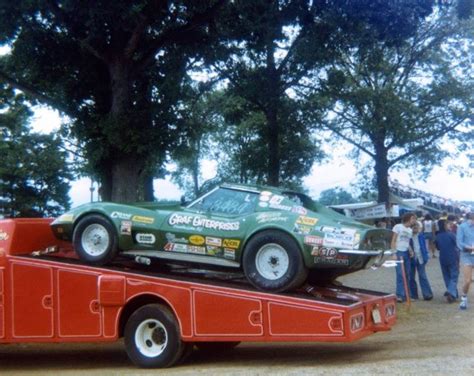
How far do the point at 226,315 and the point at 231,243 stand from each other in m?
0.86

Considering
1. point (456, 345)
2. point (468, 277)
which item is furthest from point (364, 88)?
point (456, 345)

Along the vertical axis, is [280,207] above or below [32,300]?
above

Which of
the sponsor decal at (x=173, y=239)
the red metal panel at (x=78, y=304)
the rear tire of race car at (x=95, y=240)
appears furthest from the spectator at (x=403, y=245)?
the red metal panel at (x=78, y=304)

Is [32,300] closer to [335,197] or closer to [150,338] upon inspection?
[150,338]

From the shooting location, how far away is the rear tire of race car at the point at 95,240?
30.3 ft

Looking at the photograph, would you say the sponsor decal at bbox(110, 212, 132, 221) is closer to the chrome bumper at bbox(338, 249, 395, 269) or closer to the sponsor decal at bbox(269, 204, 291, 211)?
the sponsor decal at bbox(269, 204, 291, 211)

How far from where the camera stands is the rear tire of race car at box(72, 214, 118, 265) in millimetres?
9227

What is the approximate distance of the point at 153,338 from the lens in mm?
8898

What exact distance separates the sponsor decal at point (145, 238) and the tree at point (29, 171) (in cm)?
2151

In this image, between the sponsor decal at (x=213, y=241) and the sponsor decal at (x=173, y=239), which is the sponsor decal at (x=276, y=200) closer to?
the sponsor decal at (x=213, y=241)

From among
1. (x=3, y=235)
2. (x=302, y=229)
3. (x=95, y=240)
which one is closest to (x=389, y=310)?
(x=302, y=229)

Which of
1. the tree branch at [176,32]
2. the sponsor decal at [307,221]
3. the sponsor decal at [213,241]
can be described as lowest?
the sponsor decal at [213,241]

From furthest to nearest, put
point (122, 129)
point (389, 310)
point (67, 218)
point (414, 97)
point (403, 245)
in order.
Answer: point (414, 97) → point (122, 129) → point (403, 245) → point (67, 218) → point (389, 310)

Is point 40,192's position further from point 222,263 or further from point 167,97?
point 222,263
